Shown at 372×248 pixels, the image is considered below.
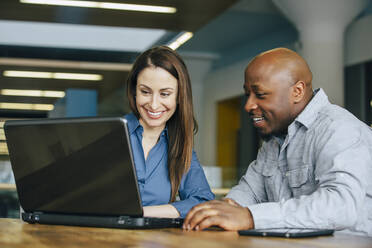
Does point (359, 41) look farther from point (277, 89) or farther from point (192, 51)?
point (277, 89)

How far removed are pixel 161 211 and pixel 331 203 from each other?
20.4 inches

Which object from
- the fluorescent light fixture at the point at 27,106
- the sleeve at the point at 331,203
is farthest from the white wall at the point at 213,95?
the sleeve at the point at 331,203

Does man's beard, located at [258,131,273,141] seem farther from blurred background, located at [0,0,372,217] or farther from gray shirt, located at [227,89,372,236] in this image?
blurred background, located at [0,0,372,217]

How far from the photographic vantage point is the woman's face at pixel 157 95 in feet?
6.43

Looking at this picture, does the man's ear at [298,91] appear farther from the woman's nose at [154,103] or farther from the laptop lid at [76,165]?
the laptop lid at [76,165]

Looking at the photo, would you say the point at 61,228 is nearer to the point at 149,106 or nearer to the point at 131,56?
the point at 149,106

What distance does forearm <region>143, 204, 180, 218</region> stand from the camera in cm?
160

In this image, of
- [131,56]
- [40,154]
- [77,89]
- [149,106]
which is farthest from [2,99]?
[40,154]

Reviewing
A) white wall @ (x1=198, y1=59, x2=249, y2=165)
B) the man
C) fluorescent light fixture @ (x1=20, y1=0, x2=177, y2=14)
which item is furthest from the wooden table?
white wall @ (x1=198, y1=59, x2=249, y2=165)

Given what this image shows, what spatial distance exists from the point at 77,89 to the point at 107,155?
678cm

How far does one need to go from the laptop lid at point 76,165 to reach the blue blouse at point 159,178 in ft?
1.63

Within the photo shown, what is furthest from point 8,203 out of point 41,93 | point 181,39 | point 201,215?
point 201,215

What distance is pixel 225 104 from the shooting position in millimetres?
9359

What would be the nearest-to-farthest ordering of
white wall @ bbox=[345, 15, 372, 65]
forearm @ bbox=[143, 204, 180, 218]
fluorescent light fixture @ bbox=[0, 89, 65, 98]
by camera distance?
1. forearm @ bbox=[143, 204, 180, 218]
2. white wall @ bbox=[345, 15, 372, 65]
3. fluorescent light fixture @ bbox=[0, 89, 65, 98]
